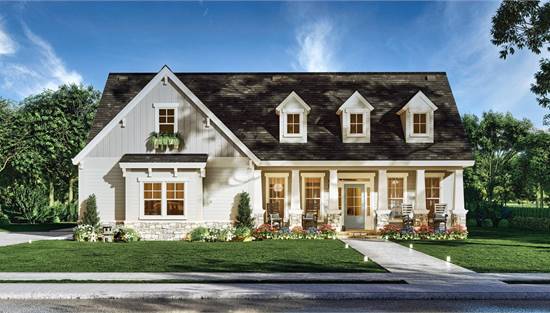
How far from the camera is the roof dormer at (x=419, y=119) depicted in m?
24.5

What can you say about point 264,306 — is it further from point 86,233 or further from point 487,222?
point 487,222

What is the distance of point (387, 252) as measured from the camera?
55.5 ft

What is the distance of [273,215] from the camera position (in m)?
23.1

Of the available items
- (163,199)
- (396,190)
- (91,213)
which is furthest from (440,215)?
(91,213)

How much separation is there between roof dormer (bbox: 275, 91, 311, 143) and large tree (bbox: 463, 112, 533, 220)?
26361 millimetres

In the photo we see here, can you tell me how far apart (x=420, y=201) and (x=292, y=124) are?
24.9ft

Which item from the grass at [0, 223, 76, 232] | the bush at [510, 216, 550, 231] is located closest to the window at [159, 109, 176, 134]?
the grass at [0, 223, 76, 232]

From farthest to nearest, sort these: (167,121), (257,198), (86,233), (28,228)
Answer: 1. (28,228)
2. (257,198)
3. (167,121)
4. (86,233)

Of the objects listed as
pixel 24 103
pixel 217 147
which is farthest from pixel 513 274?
pixel 24 103

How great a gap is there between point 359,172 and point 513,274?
1300 centimetres

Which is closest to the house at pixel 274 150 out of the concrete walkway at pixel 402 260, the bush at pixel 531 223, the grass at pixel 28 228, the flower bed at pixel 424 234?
the flower bed at pixel 424 234

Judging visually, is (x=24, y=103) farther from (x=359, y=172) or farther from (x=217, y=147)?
(x=359, y=172)

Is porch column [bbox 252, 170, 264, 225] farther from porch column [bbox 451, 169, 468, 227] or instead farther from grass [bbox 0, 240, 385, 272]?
porch column [bbox 451, 169, 468, 227]

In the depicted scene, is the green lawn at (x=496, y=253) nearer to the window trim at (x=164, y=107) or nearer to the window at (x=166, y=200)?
the window at (x=166, y=200)
